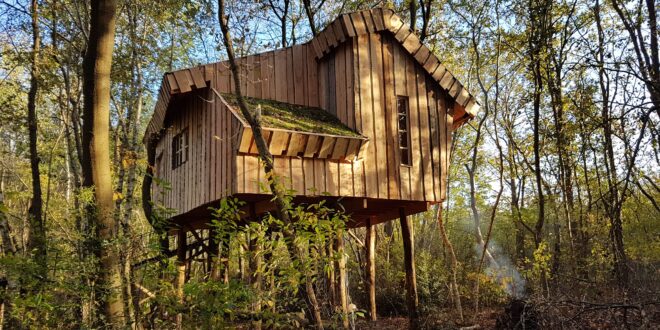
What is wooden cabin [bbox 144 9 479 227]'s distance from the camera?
34.9ft

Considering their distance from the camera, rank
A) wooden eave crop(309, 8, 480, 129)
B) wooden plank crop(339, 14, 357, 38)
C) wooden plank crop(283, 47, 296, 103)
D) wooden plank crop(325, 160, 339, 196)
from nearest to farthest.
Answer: wooden plank crop(325, 160, 339, 196), wooden plank crop(339, 14, 357, 38), wooden eave crop(309, 8, 480, 129), wooden plank crop(283, 47, 296, 103)

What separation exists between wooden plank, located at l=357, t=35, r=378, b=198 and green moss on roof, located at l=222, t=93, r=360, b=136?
46cm

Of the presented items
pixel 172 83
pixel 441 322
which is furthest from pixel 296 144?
pixel 441 322

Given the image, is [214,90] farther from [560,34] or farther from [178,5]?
[560,34]

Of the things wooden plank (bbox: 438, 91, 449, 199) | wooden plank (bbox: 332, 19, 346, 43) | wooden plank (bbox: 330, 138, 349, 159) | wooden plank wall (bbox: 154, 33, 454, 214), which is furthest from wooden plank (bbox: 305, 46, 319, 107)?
wooden plank (bbox: 438, 91, 449, 199)

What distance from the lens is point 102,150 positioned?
6.62m

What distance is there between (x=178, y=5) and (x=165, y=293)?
37.5 ft

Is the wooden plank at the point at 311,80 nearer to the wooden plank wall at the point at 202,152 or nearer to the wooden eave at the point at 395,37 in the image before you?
the wooden eave at the point at 395,37

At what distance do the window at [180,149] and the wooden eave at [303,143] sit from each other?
2.37 m

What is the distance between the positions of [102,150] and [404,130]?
7239 mm

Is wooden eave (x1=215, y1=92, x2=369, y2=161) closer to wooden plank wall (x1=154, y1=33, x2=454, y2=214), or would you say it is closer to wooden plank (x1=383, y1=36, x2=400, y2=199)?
wooden plank wall (x1=154, y1=33, x2=454, y2=214)

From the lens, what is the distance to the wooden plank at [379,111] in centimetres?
1158

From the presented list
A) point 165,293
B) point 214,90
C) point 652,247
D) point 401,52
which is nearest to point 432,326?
point 401,52

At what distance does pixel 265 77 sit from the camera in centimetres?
1242
